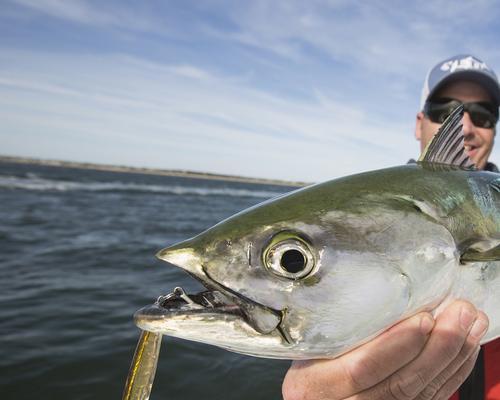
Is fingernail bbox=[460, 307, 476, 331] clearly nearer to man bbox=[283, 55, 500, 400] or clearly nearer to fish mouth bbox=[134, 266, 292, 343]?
man bbox=[283, 55, 500, 400]

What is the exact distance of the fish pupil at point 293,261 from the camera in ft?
4.89

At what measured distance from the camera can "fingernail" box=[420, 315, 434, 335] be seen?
164cm

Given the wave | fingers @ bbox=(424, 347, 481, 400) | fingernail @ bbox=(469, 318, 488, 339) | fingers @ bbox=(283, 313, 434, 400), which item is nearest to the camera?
fingers @ bbox=(283, 313, 434, 400)

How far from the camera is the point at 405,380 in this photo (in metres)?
1.83

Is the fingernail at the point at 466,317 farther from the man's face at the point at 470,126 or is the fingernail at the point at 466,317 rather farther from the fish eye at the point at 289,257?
the man's face at the point at 470,126

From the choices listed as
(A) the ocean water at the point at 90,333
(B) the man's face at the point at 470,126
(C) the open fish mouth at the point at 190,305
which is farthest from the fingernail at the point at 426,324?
(A) the ocean water at the point at 90,333

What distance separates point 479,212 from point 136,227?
718 inches

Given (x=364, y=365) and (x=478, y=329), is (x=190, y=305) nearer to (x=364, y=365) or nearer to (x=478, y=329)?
(x=364, y=365)

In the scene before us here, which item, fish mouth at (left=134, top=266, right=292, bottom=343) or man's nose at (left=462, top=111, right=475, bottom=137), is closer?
fish mouth at (left=134, top=266, right=292, bottom=343)

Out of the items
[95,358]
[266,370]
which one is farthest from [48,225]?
[266,370]

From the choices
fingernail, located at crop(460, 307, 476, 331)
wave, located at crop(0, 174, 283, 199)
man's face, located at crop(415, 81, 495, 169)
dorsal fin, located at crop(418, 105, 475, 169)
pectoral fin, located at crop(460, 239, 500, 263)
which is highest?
man's face, located at crop(415, 81, 495, 169)

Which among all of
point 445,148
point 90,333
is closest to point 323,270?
point 445,148

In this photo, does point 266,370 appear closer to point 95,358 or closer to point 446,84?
point 95,358

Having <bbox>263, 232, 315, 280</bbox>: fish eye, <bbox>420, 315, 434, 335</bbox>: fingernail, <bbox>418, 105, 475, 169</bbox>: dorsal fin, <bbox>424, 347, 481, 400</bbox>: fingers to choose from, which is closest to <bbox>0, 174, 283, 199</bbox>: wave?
<bbox>418, 105, 475, 169</bbox>: dorsal fin
